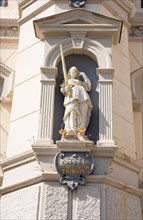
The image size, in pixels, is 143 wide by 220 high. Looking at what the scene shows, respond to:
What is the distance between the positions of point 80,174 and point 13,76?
11.7 feet

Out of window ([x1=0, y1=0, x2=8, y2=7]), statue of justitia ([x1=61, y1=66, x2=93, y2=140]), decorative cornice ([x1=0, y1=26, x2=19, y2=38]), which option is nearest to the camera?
statue of justitia ([x1=61, y1=66, x2=93, y2=140])

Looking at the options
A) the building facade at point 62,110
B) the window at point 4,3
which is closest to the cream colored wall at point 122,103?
the building facade at point 62,110

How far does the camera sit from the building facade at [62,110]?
7.16 meters

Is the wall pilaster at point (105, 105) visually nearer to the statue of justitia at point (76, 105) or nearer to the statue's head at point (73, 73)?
the statue of justitia at point (76, 105)

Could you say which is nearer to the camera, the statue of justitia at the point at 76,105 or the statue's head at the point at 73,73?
the statue of justitia at the point at 76,105

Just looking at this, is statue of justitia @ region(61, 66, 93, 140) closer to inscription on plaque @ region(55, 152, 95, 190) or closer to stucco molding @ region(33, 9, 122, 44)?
inscription on plaque @ region(55, 152, 95, 190)

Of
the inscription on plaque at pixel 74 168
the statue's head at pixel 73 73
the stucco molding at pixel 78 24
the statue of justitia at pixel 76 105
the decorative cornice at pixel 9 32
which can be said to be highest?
the decorative cornice at pixel 9 32

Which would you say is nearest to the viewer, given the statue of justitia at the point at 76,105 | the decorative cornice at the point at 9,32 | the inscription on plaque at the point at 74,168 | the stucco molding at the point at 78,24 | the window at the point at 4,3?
the inscription on plaque at the point at 74,168

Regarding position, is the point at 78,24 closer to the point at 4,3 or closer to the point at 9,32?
the point at 9,32

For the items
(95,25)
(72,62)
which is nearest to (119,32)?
(95,25)

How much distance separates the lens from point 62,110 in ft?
26.6

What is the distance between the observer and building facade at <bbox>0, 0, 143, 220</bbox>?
23.5ft

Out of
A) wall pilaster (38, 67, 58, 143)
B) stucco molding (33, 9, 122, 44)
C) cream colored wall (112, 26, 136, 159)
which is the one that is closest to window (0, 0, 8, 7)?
stucco molding (33, 9, 122, 44)

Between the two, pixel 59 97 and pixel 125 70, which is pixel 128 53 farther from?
pixel 59 97
